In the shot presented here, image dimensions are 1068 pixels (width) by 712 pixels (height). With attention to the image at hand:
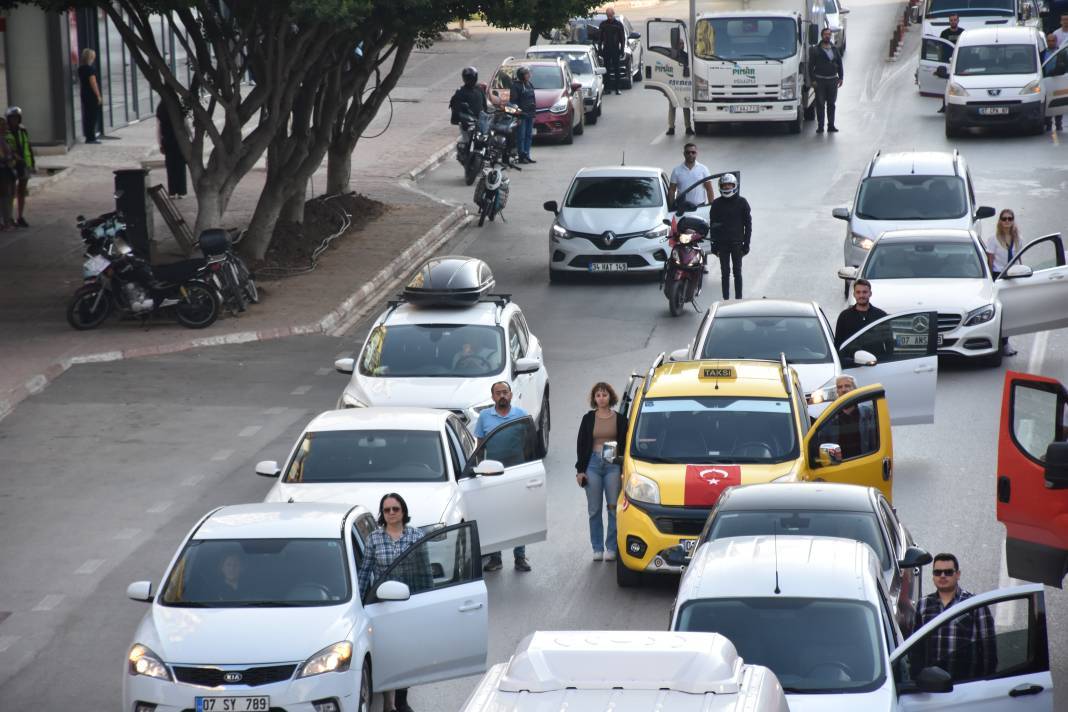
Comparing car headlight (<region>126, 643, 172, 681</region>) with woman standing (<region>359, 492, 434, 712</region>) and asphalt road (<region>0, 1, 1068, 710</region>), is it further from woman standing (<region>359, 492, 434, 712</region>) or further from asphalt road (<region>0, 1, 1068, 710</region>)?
asphalt road (<region>0, 1, 1068, 710</region>)

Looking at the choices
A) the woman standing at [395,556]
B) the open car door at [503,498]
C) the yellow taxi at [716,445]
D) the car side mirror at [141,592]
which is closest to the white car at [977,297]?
the yellow taxi at [716,445]

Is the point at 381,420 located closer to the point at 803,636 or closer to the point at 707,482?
the point at 707,482

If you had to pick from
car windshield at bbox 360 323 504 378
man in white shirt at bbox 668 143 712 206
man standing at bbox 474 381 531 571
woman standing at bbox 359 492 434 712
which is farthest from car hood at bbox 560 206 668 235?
woman standing at bbox 359 492 434 712

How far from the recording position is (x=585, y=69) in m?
42.7

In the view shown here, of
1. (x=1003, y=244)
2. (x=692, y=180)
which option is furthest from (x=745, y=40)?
(x=1003, y=244)

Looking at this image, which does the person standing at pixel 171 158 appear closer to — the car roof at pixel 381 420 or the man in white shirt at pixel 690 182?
the man in white shirt at pixel 690 182

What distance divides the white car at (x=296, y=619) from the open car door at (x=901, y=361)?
7336 mm

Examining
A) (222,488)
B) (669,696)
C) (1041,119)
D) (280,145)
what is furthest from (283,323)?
(1041,119)

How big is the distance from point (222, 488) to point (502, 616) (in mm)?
4696

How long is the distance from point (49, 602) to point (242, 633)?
4.22 metres

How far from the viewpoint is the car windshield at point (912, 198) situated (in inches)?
987

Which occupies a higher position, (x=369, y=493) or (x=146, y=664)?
(x=146, y=664)

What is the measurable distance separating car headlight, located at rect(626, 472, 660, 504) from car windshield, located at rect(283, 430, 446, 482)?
1.53 meters

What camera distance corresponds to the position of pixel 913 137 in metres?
37.4
